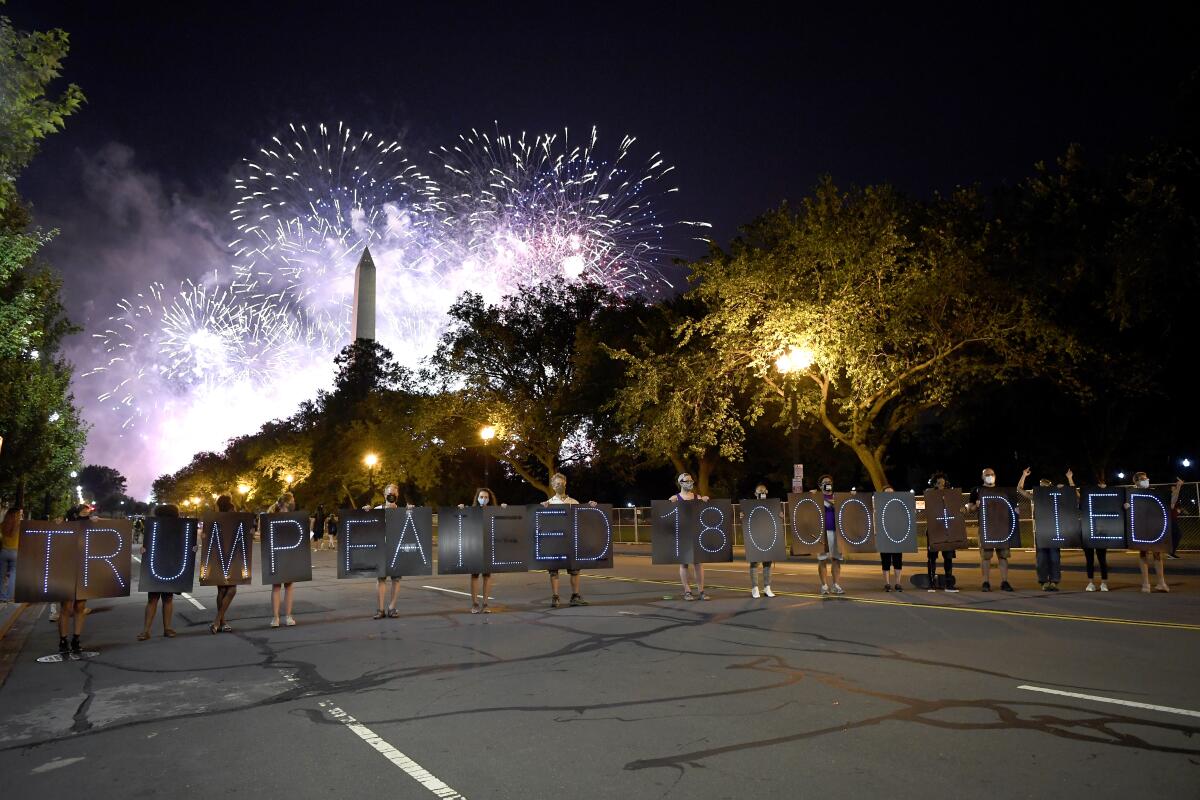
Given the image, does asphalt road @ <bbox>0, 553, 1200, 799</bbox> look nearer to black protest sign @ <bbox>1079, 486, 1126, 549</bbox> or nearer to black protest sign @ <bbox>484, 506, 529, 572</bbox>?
black protest sign @ <bbox>484, 506, 529, 572</bbox>

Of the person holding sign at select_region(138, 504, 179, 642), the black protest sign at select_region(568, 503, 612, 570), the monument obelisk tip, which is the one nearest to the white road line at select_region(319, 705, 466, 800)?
the person holding sign at select_region(138, 504, 179, 642)

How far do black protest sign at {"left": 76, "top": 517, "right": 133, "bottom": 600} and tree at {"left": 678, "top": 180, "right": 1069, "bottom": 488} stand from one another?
1775cm

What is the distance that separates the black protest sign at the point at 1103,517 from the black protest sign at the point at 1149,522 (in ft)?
0.54

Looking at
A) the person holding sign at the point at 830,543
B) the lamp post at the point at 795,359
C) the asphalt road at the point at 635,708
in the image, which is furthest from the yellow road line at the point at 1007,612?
the lamp post at the point at 795,359

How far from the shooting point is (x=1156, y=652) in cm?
890

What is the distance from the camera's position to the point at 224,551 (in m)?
13.2

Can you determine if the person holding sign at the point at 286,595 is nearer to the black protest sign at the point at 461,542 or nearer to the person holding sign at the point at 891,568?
the black protest sign at the point at 461,542

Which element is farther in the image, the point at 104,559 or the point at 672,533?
the point at 672,533

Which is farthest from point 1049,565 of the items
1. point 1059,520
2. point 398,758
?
point 398,758

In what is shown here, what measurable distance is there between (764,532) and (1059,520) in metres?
5.50

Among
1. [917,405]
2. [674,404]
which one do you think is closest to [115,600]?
[674,404]

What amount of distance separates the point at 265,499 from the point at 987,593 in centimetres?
9012

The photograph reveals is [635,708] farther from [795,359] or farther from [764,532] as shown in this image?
[795,359]

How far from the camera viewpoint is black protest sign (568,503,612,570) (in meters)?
15.6
